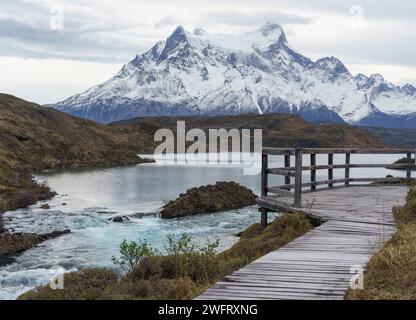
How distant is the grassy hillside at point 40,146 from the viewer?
2356 inches

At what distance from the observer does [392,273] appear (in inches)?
345

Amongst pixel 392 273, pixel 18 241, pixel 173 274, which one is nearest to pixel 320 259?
pixel 392 273

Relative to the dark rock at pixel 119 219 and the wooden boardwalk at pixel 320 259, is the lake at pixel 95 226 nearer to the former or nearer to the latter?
the dark rock at pixel 119 219

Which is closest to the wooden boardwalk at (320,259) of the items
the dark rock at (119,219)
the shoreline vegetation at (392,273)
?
the shoreline vegetation at (392,273)

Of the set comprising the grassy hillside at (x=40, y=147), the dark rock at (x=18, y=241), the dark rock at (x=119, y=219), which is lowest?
the dark rock at (x=119, y=219)

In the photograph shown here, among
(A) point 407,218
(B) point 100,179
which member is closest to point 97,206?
(B) point 100,179

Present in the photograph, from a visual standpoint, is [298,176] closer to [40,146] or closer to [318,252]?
[318,252]

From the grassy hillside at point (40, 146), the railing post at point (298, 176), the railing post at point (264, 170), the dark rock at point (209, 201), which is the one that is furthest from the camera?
the grassy hillside at point (40, 146)

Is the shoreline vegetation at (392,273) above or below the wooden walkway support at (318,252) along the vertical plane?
above

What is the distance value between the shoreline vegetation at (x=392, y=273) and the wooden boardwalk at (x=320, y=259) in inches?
11.5

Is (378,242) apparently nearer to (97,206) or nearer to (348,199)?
(348,199)
